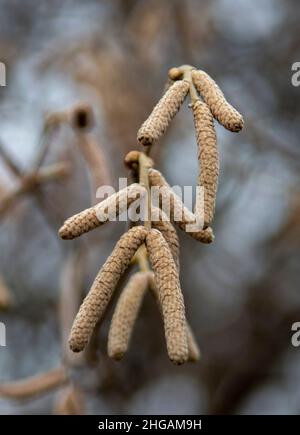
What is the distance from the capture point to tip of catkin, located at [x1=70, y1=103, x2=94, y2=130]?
1936mm

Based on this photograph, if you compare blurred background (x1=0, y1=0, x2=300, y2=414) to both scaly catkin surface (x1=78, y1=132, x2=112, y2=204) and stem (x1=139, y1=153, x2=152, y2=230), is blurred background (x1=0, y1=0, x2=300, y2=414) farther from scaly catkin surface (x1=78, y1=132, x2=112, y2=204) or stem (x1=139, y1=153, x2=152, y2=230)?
stem (x1=139, y1=153, x2=152, y2=230)

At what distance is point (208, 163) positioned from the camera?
109 cm

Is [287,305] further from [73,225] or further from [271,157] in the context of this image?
[73,225]

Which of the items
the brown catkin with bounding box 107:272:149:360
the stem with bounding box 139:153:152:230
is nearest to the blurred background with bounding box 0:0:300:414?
the brown catkin with bounding box 107:272:149:360

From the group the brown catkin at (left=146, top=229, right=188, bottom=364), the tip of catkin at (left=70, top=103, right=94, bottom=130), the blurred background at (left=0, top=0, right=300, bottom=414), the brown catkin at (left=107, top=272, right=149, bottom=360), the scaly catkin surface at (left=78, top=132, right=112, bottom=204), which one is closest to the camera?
the brown catkin at (left=146, top=229, right=188, bottom=364)

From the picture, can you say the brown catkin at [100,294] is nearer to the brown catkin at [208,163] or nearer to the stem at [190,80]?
the brown catkin at [208,163]

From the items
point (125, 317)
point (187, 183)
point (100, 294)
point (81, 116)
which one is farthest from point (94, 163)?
point (187, 183)

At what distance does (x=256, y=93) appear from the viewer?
3.15 meters

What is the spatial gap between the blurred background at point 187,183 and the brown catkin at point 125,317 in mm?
1356

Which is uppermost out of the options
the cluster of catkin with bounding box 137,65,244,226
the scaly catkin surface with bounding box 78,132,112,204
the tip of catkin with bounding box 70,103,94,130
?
the tip of catkin with bounding box 70,103,94,130

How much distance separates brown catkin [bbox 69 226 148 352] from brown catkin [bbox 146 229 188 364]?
0.04m

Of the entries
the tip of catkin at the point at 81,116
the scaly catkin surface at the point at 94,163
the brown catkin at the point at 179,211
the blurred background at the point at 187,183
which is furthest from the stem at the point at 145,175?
the blurred background at the point at 187,183

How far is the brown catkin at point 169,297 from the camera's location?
100 centimetres

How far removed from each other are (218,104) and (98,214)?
268 millimetres
